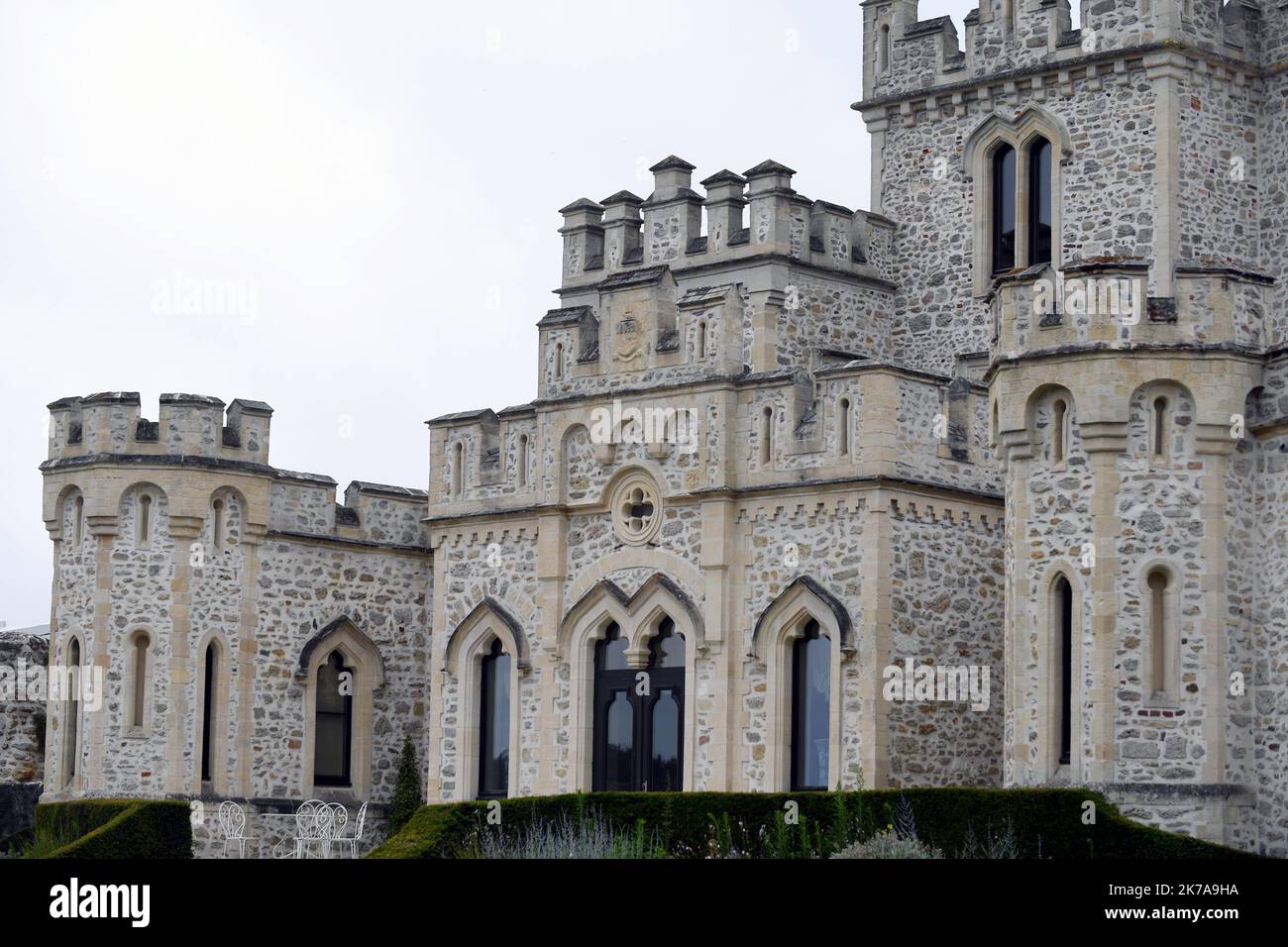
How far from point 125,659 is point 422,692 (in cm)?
503

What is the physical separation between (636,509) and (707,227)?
15.1 ft

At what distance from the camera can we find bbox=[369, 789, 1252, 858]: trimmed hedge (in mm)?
25859

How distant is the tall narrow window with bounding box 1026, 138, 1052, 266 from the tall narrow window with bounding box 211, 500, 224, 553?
12.3 metres

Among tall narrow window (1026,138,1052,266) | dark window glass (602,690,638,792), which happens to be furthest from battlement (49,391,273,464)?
tall narrow window (1026,138,1052,266)

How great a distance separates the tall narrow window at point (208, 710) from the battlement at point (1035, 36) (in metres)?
13.0

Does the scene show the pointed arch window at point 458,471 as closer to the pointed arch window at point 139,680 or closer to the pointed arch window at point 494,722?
the pointed arch window at point 494,722

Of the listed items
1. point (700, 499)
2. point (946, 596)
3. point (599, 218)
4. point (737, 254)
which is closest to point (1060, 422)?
point (946, 596)

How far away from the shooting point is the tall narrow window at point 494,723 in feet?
116

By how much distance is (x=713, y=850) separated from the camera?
28.6 m

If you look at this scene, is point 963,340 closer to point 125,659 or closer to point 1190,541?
point 1190,541

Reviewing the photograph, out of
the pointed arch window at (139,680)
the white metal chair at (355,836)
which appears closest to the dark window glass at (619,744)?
the white metal chair at (355,836)

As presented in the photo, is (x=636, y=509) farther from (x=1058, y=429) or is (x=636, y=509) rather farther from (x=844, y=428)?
(x=1058, y=429)

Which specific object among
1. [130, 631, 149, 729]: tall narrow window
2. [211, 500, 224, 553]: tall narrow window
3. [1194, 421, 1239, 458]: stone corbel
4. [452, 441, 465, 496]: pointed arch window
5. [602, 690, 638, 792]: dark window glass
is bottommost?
[602, 690, 638, 792]: dark window glass

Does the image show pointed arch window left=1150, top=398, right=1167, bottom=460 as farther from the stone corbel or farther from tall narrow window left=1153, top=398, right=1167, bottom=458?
the stone corbel
